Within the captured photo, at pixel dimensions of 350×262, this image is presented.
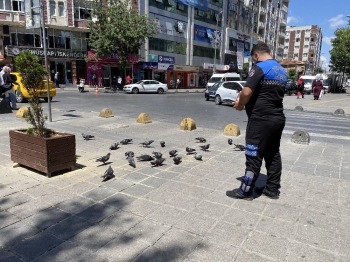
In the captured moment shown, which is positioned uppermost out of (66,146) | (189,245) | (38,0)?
(38,0)

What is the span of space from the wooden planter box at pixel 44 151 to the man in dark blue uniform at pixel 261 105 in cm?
258

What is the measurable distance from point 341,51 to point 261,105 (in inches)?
2176

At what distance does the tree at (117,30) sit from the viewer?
27312 millimetres

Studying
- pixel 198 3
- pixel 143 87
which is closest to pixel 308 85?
pixel 198 3

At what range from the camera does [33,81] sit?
13.9ft

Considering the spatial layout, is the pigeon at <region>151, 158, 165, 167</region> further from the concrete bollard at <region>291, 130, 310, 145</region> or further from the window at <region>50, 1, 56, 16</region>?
the window at <region>50, 1, 56, 16</region>

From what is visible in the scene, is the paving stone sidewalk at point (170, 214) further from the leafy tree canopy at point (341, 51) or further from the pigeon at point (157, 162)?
the leafy tree canopy at point (341, 51)

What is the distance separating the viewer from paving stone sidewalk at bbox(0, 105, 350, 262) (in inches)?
99.3

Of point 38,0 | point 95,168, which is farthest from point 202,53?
point 95,168

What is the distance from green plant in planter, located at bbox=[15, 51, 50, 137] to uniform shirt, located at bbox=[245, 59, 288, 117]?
9.92 feet

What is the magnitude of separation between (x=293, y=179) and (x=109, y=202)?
9.15 feet

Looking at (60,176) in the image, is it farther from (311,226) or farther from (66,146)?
(311,226)

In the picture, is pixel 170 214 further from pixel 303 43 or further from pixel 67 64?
pixel 303 43

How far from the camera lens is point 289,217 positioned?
317 cm
